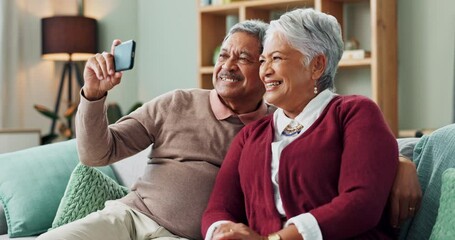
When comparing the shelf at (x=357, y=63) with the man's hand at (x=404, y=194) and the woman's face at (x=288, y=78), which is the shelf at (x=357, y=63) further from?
the man's hand at (x=404, y=194)

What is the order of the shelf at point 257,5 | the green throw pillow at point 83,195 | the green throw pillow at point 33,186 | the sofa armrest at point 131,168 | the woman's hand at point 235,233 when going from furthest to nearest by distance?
the shelf at point 257,5
the sofa armrest at point 131,168
the green throw pillow at point 33,186
the green throw pillow at point 83,195
the woman's hand at point 235,233

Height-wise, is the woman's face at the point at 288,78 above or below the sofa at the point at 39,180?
above

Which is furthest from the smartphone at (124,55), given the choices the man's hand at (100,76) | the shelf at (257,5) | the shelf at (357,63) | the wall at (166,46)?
the wall at (166,46)

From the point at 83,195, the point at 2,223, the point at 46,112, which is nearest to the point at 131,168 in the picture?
the point at 83,195

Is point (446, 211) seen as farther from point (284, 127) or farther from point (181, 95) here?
point (181, 95)

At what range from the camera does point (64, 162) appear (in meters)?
2.87

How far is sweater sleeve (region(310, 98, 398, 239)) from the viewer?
1760mm

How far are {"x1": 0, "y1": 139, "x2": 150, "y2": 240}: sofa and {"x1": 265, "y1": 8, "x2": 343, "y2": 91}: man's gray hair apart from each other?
102 cm

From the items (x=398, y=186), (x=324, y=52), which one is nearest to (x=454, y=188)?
(x=398, y=186)

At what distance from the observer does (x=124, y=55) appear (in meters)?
2.09

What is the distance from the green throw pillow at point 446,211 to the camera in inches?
67.3

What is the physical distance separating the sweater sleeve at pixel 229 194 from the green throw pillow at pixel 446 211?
54 cm

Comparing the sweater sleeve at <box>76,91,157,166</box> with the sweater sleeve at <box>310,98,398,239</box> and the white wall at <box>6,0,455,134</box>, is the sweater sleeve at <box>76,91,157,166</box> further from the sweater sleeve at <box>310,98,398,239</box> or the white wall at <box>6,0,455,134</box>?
the white wall at <box>6,0,455,134</box>

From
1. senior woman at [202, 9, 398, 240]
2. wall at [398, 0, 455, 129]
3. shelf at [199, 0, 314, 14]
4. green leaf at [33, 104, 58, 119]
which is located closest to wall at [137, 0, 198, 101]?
shelf at [199, 0, 314, 14]
